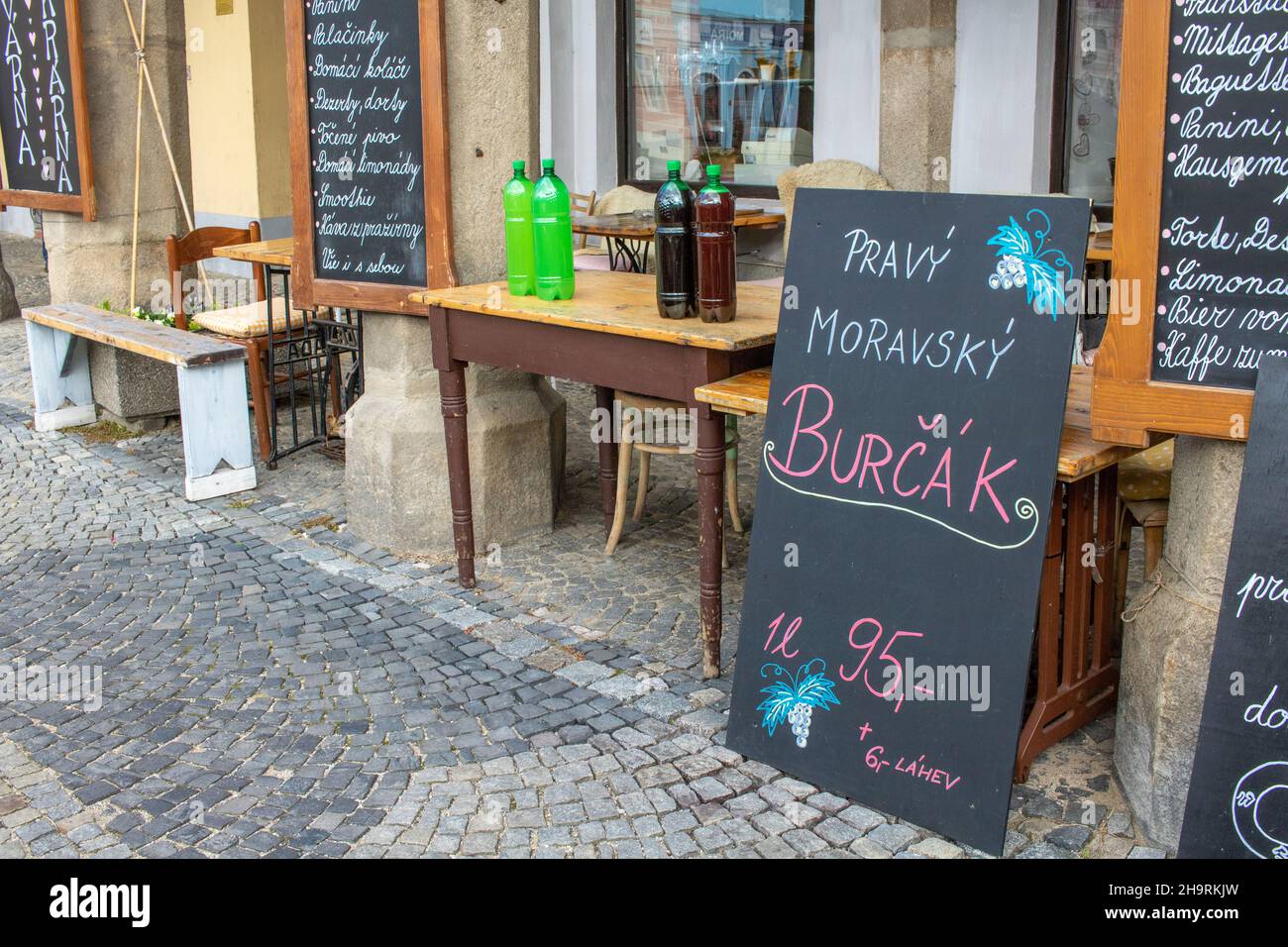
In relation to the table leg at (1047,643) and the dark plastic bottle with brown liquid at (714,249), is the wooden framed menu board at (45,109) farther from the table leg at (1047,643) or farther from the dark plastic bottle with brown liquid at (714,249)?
the table leg at (1047,643)

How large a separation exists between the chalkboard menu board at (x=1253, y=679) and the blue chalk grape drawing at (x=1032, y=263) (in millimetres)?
478

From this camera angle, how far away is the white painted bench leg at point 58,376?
7.30m

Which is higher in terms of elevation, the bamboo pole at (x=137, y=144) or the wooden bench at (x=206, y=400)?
the bamboo pole at (x=137, y=144)

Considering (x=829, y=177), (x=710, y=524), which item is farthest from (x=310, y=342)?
(x=710, y=524)

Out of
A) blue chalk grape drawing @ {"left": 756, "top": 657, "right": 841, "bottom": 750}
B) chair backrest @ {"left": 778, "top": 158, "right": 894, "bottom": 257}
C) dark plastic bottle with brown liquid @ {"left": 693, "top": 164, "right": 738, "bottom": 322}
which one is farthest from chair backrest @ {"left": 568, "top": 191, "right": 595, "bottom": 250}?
blue chalk grape drawing @ {"left": 756, "top": 657, "right": 841, "bottom": 750}

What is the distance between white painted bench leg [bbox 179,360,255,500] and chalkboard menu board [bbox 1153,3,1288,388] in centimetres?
448

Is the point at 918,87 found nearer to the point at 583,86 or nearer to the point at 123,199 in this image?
the point at 583,86

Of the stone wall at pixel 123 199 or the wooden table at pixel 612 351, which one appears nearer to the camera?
the wooden table at pixel 612 351

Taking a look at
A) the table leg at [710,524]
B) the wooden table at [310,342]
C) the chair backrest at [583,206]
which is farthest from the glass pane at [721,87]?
the table leg at [710,524]

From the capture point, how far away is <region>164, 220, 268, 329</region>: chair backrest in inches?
267

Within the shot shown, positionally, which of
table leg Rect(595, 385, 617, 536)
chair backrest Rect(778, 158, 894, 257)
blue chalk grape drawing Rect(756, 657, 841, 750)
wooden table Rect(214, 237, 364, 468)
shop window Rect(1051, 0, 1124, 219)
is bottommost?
blue chalk grape drawing Rect(756, 657, 841, 750)

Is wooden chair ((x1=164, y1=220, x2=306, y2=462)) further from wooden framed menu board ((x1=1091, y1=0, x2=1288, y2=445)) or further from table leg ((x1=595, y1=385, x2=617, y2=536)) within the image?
wooden framed menu board ((x1=1091, y1=0, x2=1288, y2=445))

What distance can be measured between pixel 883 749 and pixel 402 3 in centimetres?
339

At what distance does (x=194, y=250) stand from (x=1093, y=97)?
498 centimetres
